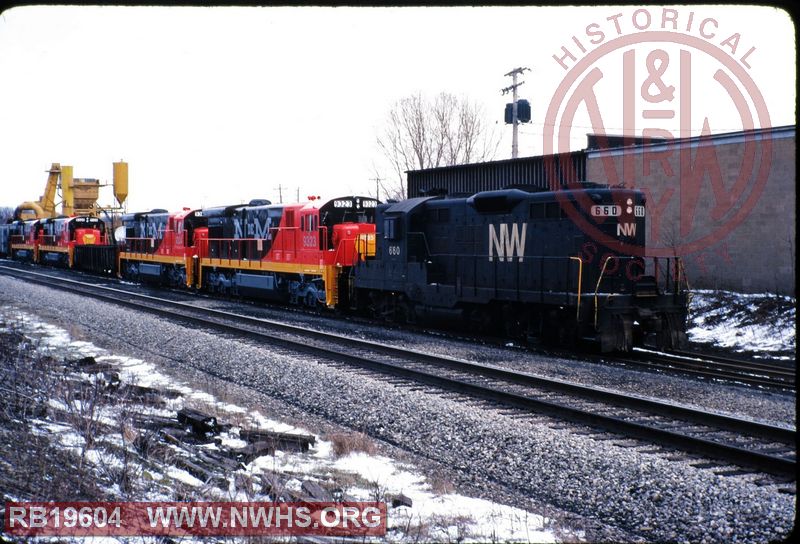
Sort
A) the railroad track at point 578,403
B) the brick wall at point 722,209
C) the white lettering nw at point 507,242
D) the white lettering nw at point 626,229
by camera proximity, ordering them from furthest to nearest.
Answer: the brick wall at point 722,209, the white lettering nw at point 507,242, the white lettering nw at point 626,229, the railroad track at point 578,403

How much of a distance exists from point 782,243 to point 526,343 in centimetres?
852

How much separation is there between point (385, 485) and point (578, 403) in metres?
4.02

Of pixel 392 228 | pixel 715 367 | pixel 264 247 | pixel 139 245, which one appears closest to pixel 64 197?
pixel 139 245

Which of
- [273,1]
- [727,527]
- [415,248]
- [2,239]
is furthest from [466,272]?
[2,239]

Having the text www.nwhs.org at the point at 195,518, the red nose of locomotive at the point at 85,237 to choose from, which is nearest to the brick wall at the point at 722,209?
the text www.nwhs.org at the point at 195,518

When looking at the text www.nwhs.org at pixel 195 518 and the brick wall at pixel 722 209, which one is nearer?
the text www.nwhs.org at pixel 195 518

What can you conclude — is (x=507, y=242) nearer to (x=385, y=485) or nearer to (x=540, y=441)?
(x=540, y=441)

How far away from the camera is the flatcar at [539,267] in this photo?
45.1ft

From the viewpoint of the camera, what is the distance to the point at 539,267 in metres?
14.7

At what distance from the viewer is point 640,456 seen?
7.21 metres

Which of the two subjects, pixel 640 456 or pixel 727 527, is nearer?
pixel 727 527

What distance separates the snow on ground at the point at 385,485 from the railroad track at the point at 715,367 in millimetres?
7060

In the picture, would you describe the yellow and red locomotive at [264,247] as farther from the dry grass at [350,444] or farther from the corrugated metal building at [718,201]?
the dry grass at [350,444]

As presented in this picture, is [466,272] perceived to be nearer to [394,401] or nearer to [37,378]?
[394,401]
